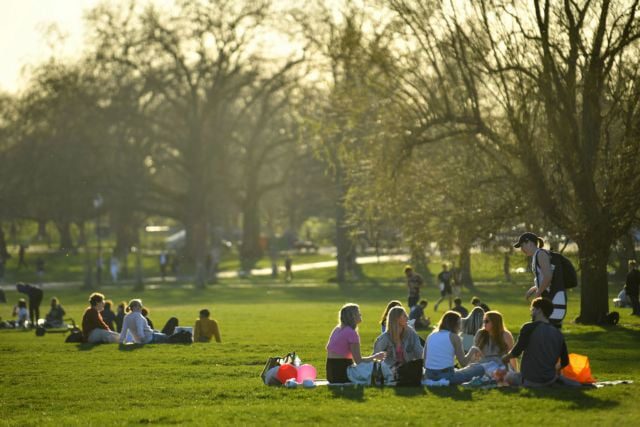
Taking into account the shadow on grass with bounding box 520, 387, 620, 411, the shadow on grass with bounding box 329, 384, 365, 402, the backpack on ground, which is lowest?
the shadow on grass with bounding box 520, 387, 620, 411

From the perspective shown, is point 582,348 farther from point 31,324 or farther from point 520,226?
point 31,324

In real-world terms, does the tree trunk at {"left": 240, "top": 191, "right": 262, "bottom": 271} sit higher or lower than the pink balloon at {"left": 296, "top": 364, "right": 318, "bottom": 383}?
higher

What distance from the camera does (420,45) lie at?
34656 millimetres

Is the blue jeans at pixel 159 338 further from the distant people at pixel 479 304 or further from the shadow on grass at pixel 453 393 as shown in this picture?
the shadow on grass at pixel 453 393

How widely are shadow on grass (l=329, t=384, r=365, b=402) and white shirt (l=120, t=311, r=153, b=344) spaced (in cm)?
1050

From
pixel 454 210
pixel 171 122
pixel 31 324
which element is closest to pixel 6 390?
pixel 454 210

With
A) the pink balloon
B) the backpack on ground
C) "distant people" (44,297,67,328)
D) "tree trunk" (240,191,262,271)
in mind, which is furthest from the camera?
"tree trunk" (240,191,262,271)

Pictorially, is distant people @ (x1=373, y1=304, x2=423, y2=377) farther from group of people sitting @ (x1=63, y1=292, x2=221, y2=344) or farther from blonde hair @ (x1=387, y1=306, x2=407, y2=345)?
group of people sitting @ (x1=63, y1=292, x2=221, y2=344)

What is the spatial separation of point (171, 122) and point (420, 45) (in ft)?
163

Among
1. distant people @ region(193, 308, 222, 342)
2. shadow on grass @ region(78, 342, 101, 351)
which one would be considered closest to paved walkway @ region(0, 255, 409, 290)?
distant people @ region(193, 308, 222, 342)

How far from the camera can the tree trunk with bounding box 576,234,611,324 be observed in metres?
32.1

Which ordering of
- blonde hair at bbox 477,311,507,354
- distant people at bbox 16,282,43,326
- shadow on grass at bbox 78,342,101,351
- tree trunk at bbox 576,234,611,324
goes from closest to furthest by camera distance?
blonde hair at bbox 477,311,507,354
shadow on grass at bbox 78,342,101,351
tree trunk at bbox 576,234,611,324
distant people at bbox 16,282,43,326

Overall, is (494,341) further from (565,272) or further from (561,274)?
(565,272)

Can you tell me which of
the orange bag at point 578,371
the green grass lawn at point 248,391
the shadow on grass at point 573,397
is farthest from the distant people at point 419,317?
the shadow on grass at point 573,397
